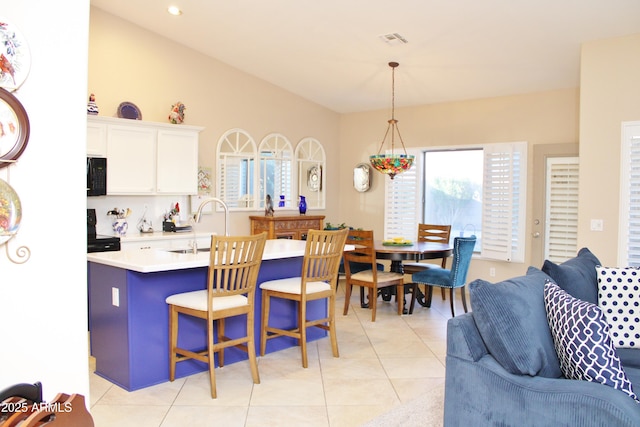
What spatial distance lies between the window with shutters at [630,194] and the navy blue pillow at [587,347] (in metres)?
2.78

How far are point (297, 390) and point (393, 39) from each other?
351 centimetres

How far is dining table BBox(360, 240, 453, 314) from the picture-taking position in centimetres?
533

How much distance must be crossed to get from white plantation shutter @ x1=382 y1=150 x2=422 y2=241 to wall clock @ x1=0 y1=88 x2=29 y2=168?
5872 mm

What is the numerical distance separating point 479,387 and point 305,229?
16.7ft

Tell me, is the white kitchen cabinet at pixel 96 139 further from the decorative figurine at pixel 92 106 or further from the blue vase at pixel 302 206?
the blue vase at pixel 302 206

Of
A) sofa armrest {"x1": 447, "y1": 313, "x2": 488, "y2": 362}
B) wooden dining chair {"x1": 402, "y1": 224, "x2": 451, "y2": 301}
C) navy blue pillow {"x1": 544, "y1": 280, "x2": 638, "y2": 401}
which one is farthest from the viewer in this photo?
wooden dining chair {"x1": 402, "y1": 224, "x2": 451, "y2": 301}

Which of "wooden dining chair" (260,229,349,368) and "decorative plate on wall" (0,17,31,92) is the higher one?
"decorative plate on wall" (0,17,31,92)

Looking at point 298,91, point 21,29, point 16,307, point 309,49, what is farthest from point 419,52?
point 16,307

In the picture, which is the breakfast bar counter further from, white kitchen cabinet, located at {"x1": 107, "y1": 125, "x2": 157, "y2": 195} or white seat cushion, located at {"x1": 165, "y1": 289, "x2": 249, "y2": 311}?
white kitchen cabinet, located at {"x1": 107, "y1": 125, "x2": 157, "y2": 195}

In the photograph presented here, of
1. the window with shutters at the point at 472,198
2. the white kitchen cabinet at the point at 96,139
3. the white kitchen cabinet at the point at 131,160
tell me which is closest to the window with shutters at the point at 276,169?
the window with shutters at the point at 472,198

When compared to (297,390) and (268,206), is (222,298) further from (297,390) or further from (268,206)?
(268,206)

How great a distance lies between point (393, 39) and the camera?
5113mm

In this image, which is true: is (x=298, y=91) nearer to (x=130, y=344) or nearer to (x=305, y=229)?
(x=305, y=229)

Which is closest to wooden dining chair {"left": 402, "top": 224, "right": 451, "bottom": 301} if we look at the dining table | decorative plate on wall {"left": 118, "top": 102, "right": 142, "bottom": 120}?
the dining table
